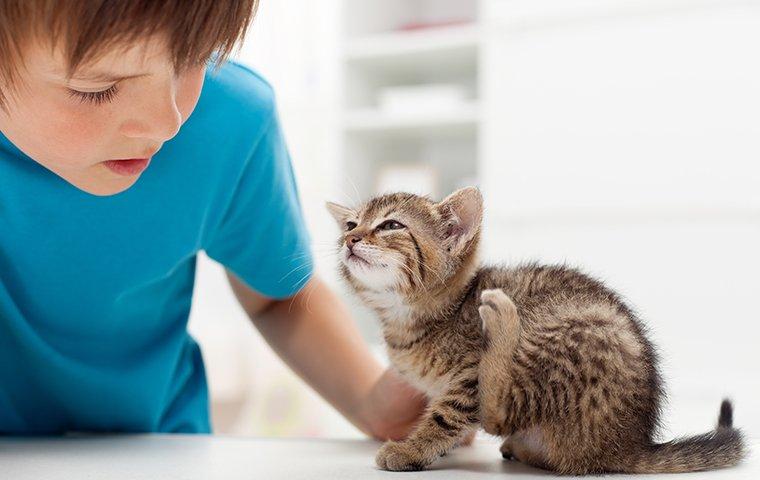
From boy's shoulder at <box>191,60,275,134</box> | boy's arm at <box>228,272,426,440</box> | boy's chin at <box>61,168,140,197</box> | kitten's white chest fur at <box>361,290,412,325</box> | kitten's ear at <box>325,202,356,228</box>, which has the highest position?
boy's shoulder at <box>191,60,275,134</box>

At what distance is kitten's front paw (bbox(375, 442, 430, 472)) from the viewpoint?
0.73m

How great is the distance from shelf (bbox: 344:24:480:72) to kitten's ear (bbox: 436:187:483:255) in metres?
1.60

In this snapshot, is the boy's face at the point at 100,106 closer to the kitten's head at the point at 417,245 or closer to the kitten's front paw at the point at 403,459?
the kitten's head at the point at 417,245

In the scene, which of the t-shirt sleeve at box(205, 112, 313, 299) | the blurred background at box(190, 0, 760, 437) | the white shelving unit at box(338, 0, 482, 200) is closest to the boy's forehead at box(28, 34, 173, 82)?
the t-shirt sleeve at box(205, 112, 313, 299)

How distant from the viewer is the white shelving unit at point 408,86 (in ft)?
7.93

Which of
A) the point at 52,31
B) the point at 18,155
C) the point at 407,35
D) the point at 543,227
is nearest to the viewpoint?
the point at 52,31

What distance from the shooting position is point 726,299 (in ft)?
6.74

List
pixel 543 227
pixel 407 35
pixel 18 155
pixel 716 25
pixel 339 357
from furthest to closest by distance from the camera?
pixel 407 35
pixel 543 227
pixel 716 25
pixel 339 357
pixel 18 155

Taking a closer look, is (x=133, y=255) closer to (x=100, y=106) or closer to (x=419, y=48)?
(x=100, y=106)

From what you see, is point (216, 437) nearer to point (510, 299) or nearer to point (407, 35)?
point (510, 299)

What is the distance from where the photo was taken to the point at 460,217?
2.73ft

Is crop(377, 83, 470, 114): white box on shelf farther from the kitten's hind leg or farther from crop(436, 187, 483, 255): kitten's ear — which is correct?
the kitten's hind leg

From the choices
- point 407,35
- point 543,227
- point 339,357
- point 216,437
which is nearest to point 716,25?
point 543,227

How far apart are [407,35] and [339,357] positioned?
1618 millimetres
